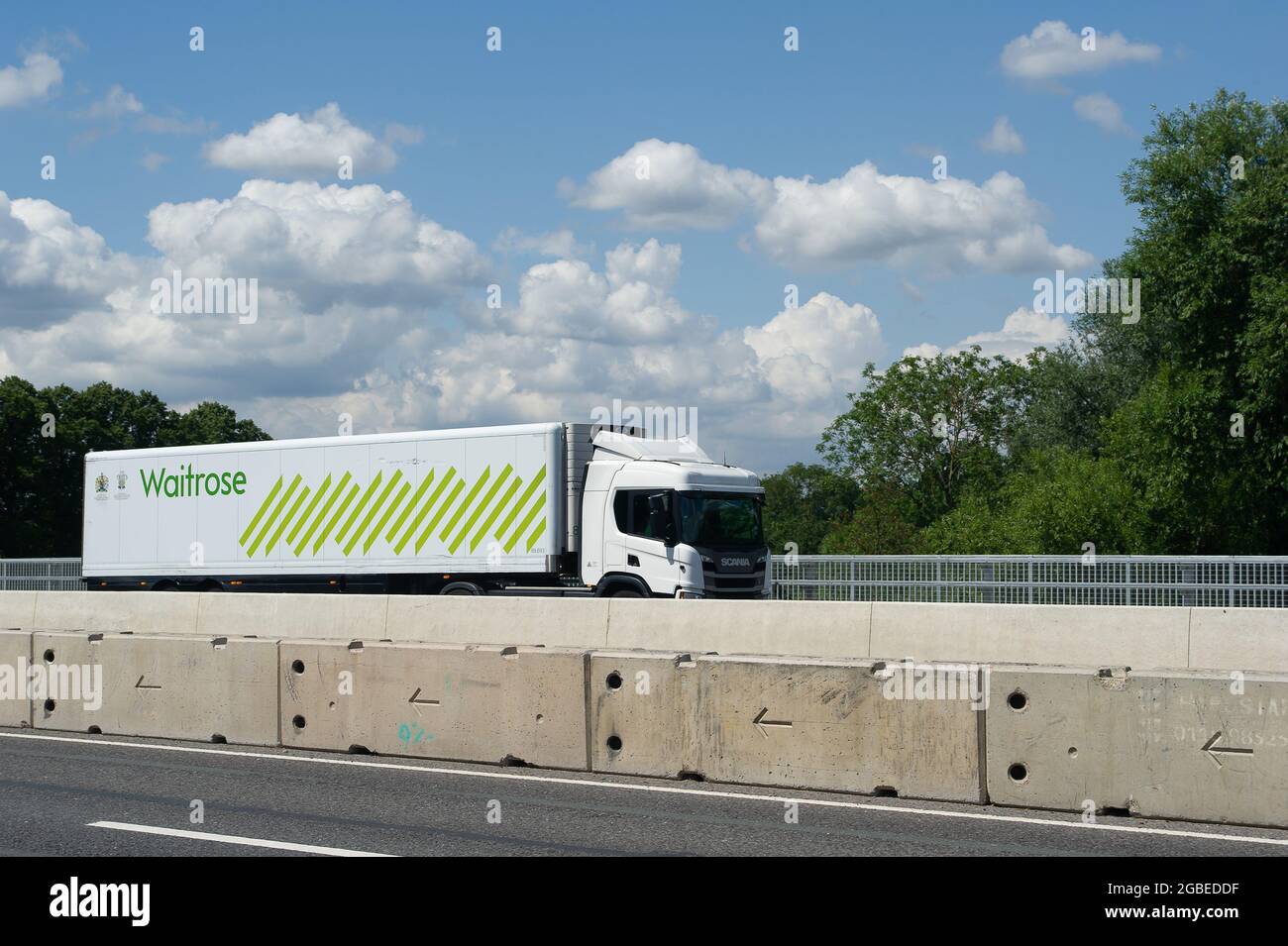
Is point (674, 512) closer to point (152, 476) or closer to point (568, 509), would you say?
point (568, 509)

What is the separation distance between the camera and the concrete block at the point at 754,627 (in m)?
14.8

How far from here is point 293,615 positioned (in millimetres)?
16922

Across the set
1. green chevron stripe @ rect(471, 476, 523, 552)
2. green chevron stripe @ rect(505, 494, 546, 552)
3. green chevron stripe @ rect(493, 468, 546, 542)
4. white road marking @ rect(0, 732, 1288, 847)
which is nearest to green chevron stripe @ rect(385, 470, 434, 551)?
green chevron stripe @ rect(471, 476, 523, 552)

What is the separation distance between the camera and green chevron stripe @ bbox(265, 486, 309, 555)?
2545cm

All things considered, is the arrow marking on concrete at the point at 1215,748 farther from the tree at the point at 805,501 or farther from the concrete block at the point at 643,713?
the tree at the point at 805,501

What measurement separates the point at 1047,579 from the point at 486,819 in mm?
16267

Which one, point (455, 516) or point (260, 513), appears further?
point (260, 513)

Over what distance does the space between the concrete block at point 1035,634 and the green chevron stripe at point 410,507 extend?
10900 mm

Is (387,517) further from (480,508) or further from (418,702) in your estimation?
(418,702)

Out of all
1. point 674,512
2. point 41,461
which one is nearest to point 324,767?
point 674,512

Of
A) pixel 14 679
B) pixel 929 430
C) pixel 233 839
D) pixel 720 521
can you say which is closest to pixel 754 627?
pixel 720 521

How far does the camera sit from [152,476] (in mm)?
27797

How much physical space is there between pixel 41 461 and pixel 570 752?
2850 inches

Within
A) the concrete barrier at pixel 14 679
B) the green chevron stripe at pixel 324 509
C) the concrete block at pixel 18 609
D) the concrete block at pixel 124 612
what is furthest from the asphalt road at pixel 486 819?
the green chevron stripe at pixel 324 509
